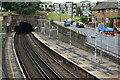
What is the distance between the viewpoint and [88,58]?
29828 millimetres

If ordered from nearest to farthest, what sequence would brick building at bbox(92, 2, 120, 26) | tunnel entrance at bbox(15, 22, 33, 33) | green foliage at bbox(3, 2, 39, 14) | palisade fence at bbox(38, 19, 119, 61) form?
1. palisade fence at bbox(38, 19, 119, 61)
2. brick building at bbox(92, 2, 120, 26)
3. green foliage at bbox(3, 2, 39, 14)
4. tunnel entrance at bbox(15, 22, 33, 33)

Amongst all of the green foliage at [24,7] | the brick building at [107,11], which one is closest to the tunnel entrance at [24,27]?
the green foliage at [24,7]

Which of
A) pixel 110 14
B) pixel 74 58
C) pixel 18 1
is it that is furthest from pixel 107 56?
pixel 18 1

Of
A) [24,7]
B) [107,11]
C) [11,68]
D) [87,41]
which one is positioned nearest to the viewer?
[11,68]

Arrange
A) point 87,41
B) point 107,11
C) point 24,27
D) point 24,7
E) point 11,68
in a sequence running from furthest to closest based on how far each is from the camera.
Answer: point 24,27
point 24,7
point 107,11
point 87,41
point 11,68

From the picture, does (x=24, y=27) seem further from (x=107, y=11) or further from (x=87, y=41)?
(x=87, y=41)

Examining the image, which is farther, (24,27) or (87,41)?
(24,27)

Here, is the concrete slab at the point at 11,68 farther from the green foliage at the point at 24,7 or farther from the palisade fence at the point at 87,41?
the green foliage at the point at 24,7

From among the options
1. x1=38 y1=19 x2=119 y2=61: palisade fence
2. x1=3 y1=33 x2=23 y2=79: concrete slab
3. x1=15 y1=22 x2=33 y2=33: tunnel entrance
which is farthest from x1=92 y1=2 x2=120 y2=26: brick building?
x1=15 y1=22 x2=33 y2=33: tunnel entrance

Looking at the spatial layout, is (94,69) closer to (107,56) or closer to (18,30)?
(107,56)

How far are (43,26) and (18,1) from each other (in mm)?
18586

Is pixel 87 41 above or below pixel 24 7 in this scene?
below

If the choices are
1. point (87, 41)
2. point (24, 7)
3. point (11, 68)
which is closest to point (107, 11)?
point (87, 41)

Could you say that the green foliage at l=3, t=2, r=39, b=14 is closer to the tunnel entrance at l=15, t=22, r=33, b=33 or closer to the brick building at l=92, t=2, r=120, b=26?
the tunnel entrance at l=15, t=22, r=33, b=33
